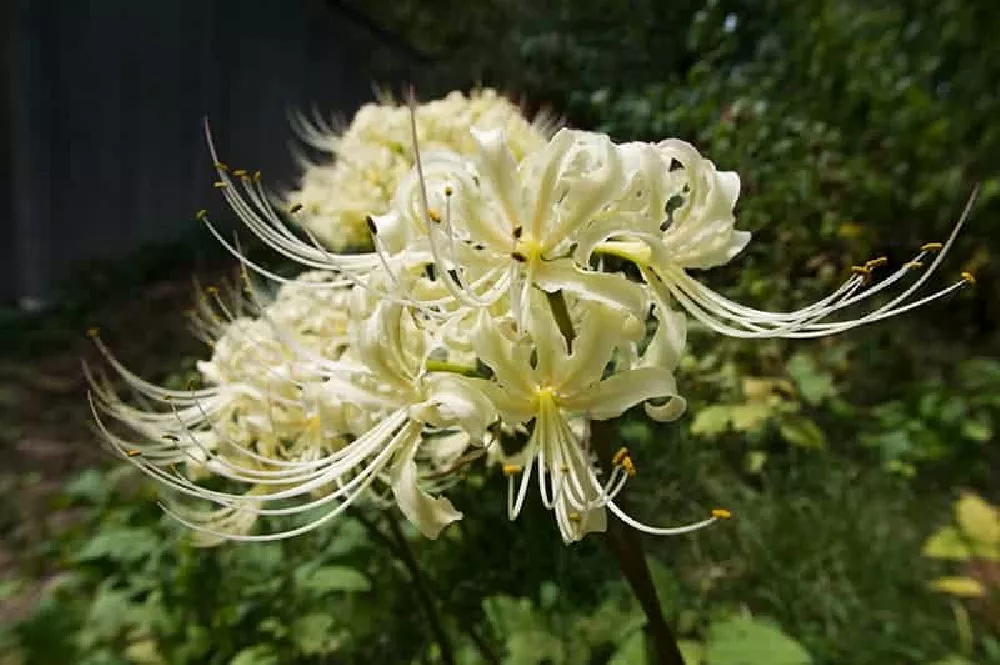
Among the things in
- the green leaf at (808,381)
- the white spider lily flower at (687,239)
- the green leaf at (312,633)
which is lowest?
the green leaf at (312,633)

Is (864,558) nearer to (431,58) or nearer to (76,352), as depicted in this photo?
(76,352)

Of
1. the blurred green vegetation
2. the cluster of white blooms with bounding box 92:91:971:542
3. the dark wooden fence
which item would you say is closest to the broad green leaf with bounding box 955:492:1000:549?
the blurred green vegetation

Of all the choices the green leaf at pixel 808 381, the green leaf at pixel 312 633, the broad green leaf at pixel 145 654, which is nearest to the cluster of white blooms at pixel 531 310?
the green leaf at pixel 312 633

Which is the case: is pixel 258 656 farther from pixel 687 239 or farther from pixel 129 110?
Answer: pixel 129 110

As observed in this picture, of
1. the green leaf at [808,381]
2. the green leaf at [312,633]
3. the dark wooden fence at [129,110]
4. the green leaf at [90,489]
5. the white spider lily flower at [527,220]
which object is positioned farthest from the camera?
the dark wooden fence at [129,110]

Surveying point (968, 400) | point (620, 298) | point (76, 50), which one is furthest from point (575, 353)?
point (76, 50)

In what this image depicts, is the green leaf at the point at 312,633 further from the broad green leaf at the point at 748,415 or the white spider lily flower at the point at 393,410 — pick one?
the broad green leaf at the point at 748,415
